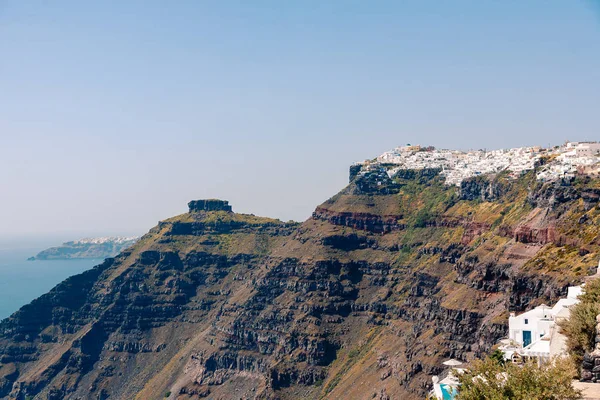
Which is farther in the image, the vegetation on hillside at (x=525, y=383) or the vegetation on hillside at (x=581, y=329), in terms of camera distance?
the vegetation on hillside at (x=581, y=329)

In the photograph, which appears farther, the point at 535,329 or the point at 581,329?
the point at 535,329

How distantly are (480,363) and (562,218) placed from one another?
105 m

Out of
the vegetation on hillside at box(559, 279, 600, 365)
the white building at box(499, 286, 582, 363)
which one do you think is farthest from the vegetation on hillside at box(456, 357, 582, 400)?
the white building at box(499, 286, 582, 363)

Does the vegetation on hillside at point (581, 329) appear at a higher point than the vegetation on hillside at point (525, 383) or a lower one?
higher

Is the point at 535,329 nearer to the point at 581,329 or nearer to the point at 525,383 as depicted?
the point at 581,329

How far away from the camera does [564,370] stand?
46.2m

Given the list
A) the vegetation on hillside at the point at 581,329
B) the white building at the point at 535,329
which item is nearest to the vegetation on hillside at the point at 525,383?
the vegetation on hillside at the point at 581,329

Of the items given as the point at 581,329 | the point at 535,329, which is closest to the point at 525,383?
the point at 581,329

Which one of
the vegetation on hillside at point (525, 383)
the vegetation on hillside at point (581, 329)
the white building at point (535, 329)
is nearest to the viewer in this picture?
the vegetation on hillside at point (525, 383)

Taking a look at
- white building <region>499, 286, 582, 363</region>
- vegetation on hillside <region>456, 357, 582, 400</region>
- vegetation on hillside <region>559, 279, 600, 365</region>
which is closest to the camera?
vegetation on hillside <region>456, 357, 582, 400</region>

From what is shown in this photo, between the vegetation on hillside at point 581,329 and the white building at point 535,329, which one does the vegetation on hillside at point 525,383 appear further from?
the white building at point 535,329

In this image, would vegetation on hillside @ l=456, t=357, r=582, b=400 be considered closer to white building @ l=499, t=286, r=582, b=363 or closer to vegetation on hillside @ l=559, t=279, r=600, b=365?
vegetation on hillside @ l=559, t=279, r=600, b=365

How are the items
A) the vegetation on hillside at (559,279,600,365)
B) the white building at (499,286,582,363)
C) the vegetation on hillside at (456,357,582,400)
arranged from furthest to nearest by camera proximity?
the white building at (499,286,582,363)
the vegetation on hillside at (559,279,600,365)
the vegetation on hillside at (456,357,582,400)

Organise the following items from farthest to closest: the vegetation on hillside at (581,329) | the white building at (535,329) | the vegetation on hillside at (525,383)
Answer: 1. the white building at (535,329)
2. the vegetation on hillside at (581,329)
3. the vegetation on hillside at (525,383)
